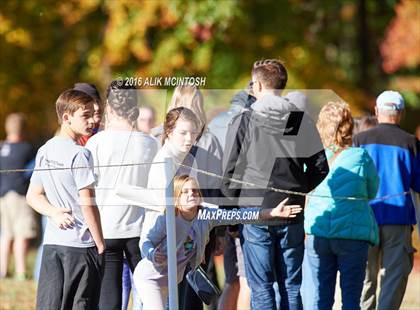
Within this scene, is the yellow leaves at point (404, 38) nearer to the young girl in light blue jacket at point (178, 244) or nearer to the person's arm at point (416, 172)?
the person's arm at point (416, 172)

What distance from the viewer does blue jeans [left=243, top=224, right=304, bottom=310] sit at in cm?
756

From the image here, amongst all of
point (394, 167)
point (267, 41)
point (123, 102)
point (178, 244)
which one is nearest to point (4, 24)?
point (267, 41)

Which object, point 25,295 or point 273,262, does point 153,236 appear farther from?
point 25,295

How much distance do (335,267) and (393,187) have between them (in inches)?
44.6

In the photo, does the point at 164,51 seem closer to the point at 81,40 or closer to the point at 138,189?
the point at 81,40

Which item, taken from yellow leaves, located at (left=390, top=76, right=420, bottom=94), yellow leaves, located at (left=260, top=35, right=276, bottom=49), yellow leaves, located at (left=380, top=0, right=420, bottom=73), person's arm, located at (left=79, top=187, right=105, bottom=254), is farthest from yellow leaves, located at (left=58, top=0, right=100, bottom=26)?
person's arm, located at (left=79, top=187, right=105, bottom=254)

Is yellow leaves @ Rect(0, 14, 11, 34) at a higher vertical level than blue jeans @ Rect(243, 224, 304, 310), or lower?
higher

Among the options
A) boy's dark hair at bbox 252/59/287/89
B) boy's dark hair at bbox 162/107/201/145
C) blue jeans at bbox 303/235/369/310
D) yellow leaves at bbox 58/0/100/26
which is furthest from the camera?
yellow leaves at bbox 58/0/100/26

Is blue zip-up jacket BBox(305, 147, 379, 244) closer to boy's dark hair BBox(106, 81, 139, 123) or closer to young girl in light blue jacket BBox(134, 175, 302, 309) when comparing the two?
young girl in light blue jacket BBox(134, 175, 302, 309)

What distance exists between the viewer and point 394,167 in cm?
869

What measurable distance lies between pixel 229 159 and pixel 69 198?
133cm

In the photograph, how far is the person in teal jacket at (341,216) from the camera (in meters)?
7.76

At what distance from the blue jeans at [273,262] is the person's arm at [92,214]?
1.31 meters

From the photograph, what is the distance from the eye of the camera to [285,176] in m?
7.57
